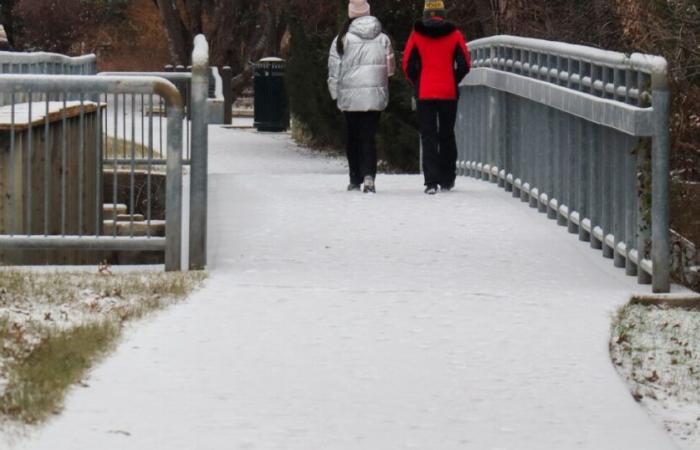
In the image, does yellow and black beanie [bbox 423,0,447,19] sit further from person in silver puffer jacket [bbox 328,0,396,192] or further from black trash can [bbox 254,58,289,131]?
black trash can [bbox 254,58,289,131]

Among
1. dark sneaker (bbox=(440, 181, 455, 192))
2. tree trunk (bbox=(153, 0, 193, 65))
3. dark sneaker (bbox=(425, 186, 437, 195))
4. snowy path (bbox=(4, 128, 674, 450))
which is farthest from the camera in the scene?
tree trunk (bbox=(153, 0, 193, 65))

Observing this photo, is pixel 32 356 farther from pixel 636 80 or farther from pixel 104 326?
pixel 636 80

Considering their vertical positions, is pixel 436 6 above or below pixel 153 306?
above

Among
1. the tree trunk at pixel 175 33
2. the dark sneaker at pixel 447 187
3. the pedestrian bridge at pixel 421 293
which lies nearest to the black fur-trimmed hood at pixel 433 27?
the pedestrian bridge at pixel 421 293

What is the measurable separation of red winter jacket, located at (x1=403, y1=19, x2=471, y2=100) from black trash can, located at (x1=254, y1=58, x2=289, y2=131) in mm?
21944

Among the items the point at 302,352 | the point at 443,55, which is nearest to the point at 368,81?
the point at 443,55

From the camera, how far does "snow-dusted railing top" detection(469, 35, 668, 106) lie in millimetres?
11312

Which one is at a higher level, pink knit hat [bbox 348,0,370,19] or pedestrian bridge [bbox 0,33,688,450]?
pink knit hat [bbox 348,0,370,19]

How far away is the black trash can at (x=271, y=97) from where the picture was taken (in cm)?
3925

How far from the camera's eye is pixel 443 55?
17000mm

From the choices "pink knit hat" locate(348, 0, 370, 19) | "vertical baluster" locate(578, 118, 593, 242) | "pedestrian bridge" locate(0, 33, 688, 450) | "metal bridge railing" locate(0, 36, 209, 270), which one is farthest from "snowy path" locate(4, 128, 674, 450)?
"pink knit hat" locate(348, 0, 370, 19)

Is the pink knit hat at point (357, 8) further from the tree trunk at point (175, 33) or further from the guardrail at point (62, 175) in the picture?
the tree trunk at point (175, 33)

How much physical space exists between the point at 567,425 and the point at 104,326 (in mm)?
2590

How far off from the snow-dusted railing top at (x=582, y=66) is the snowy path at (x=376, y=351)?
1031mm
